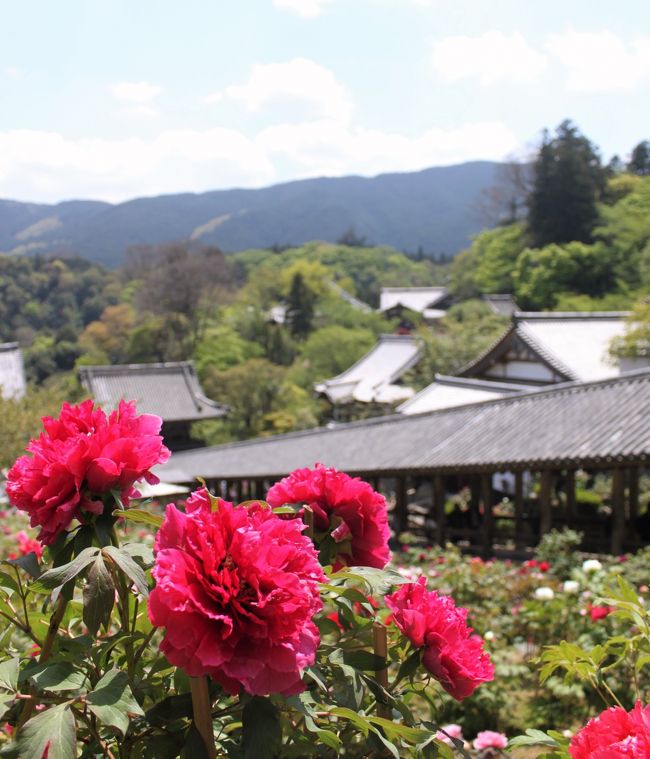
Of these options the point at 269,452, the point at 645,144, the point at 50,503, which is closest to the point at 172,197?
the point at 645,144

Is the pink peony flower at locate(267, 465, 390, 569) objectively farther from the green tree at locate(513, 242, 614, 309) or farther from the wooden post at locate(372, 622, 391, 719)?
the green tree at locate(513, 242, 614, 309)

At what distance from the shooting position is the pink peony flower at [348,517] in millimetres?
1218

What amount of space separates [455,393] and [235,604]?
16.8 m

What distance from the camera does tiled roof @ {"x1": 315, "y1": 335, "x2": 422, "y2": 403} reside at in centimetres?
2756

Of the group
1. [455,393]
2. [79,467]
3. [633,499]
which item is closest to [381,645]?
[79,467]

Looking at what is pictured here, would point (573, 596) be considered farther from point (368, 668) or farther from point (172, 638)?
point (172, 638)

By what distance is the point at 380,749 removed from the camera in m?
0.97

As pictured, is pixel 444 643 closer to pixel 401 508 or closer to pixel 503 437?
pixel 503 437

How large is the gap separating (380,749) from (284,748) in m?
0.14

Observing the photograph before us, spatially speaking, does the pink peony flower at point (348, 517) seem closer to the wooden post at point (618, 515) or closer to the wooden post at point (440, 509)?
the wooden post at point (618, 515)

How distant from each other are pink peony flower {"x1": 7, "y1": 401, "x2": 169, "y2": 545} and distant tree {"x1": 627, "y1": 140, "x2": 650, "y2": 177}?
47.0 meters

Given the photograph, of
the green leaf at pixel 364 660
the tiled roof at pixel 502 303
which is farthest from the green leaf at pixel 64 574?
the tiled roof at pixel 502 303

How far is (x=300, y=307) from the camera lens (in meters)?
41.8

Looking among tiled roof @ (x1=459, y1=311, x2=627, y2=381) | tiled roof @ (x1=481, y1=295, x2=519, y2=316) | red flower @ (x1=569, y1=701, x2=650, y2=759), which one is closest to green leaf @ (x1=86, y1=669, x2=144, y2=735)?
red flower @ (x1=569, y1=701, x2=650, y2=759)
